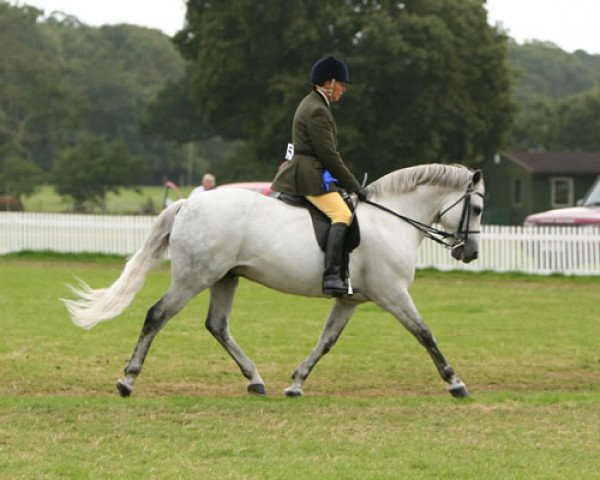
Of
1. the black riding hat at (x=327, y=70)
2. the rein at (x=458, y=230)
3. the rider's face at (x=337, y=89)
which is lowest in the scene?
the rein at (x=458, y=230)

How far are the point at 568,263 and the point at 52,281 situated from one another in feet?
35.0

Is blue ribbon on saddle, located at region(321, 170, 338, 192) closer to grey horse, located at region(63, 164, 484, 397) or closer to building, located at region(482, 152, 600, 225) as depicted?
grey horse, located at region(63, 164, 484, 397)

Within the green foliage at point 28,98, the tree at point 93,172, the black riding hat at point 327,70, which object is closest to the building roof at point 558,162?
the tree at point 93,172

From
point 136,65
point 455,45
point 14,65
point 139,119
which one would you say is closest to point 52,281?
point 455,45

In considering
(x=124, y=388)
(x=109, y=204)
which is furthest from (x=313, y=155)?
(x=109, y=204)

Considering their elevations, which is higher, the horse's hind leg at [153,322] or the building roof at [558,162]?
the building roof at [558,162]

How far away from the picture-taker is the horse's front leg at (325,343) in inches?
437

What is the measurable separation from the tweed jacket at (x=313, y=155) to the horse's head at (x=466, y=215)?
1.03 metres

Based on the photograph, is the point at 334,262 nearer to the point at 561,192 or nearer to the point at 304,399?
the point at 304,399

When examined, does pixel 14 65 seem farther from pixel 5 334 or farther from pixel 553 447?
pixel 553 447

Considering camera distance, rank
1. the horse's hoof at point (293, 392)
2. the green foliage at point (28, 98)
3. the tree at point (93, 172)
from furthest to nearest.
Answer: the green foliage at point (28, 98) < the tree at point (93, 172) < the horse's hoof at point (293, 392)

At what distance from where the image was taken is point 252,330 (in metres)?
16.1

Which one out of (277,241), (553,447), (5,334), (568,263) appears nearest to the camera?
(553,447)

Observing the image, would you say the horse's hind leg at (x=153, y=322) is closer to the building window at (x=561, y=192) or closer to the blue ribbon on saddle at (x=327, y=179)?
the blue ribbon on saddle at (x=327, y=179)
